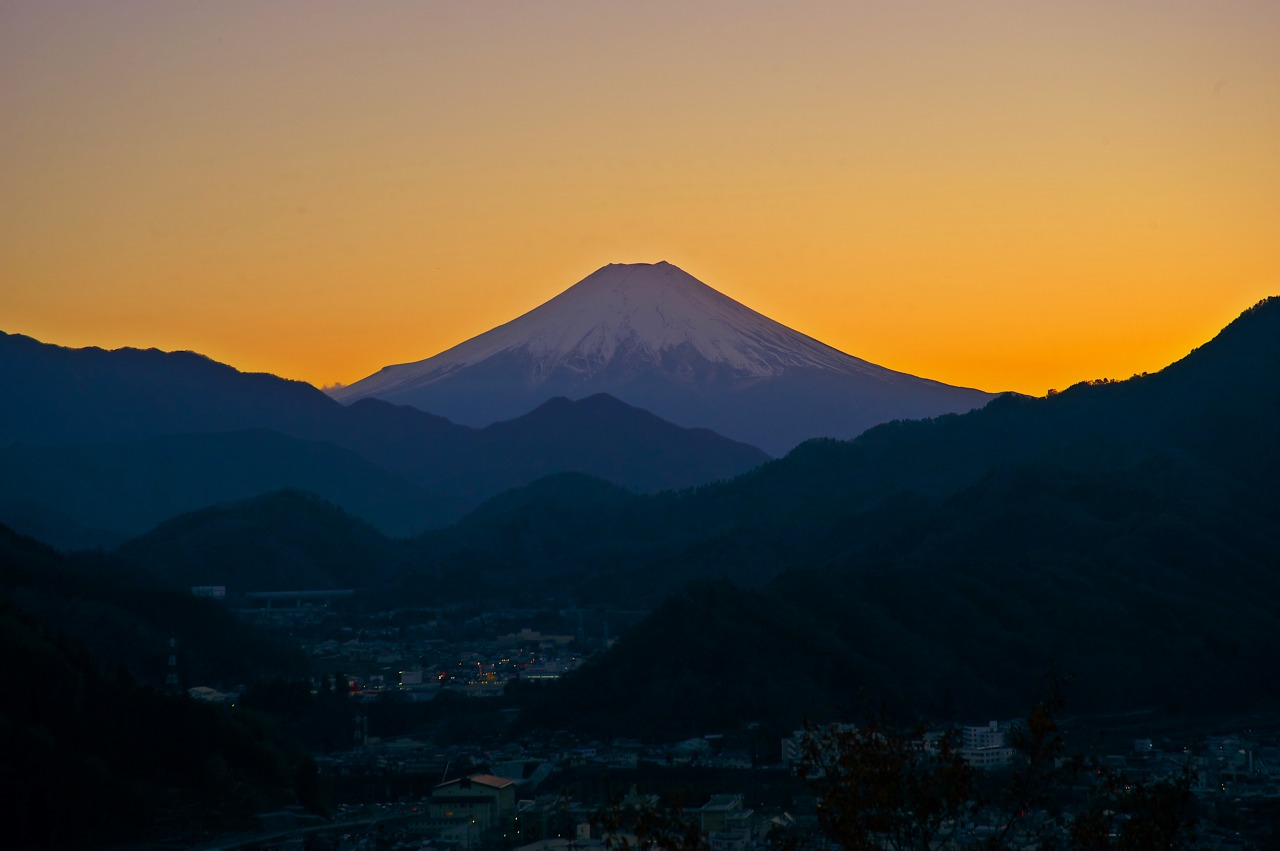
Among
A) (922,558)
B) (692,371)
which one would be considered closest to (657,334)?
(692,371)

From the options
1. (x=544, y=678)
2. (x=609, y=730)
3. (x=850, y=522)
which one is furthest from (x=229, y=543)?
(x=609, y=730)

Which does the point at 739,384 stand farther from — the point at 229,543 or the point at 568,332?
the point at 229,543

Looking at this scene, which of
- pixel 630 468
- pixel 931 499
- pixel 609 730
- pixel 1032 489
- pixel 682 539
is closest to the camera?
pixel 609 730

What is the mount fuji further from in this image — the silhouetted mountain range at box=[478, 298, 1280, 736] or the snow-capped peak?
the silhouetted mountain range at box=[478, 298, 1280, 736]

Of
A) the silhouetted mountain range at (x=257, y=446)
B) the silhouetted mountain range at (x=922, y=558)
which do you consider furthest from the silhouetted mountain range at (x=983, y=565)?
the silhouetted mountain range at (x=257, y=446)

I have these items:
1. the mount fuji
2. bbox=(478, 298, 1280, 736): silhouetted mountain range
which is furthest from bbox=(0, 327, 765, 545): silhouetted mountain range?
bbox=(478, 298, 1280, 736): silhouetted mountain range

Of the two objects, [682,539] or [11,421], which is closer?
[682,539]

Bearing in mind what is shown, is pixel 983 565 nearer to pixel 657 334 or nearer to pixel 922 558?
pixel 922 558
